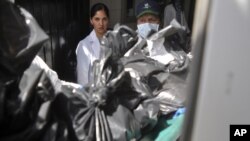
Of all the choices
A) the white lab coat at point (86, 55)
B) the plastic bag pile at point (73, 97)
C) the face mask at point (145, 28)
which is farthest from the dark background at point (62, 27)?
the plastic bag pile at point (73, 97)

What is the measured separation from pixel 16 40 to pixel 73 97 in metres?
0.31

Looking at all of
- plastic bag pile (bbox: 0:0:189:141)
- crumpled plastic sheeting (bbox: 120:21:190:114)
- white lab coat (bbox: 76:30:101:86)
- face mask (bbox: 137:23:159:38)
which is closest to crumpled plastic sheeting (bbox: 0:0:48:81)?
plastic bag pile (bbox: 0:0:189:141)

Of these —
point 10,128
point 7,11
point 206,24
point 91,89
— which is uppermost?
point 7,11

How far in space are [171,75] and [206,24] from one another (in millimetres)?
1037

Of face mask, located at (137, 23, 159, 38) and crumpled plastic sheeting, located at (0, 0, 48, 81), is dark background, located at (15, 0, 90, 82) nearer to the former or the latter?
face mask, located at (137, 23, 159, 38)

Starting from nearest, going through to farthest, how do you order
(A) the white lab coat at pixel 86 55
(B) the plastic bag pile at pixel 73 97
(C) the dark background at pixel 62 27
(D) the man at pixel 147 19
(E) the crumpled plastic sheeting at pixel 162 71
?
(B) the plastic bag pile at pixel 73 97
(E) the crumpled plastic sheeting at pixel 162 71
(A) the white lab coat at pixel 86 55
(D) the man at pixel 147 19
(C) the dark background at pixel 62 27

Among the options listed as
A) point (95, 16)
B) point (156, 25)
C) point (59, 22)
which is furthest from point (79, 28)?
point (156, 25)

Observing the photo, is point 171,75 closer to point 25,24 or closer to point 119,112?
point 119,112

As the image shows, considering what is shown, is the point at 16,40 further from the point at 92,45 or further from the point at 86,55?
the point at 92,45

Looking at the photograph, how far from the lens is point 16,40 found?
1183mm

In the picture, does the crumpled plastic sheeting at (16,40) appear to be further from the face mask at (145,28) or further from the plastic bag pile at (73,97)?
the face mask at (145,28)

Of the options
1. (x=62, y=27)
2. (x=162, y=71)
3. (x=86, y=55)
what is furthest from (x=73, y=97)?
(x=62, y=27)

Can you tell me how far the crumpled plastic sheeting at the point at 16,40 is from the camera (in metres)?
1.15

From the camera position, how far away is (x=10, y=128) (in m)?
1.08
